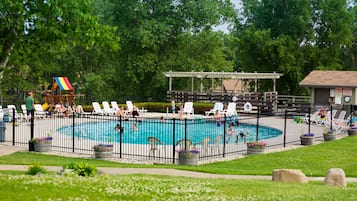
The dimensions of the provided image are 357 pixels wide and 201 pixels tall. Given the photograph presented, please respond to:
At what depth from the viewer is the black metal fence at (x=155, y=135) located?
18.8m

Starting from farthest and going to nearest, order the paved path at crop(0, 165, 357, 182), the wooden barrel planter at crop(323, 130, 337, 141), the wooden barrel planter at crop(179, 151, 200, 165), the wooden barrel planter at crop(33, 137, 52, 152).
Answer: the wooden barrel planter at crop(323, 130, 337, 141) < the wooden barrel planter at crop(33, 137, 52, 152) < the wooden barrel planter at crop(179, 151, 200, 165) < the paved path at crop(0, 165, 357, 182)

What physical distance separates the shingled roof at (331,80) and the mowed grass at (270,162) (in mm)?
18095

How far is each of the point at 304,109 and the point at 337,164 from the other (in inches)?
814

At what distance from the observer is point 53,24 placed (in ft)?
45.3

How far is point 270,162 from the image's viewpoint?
679 inches

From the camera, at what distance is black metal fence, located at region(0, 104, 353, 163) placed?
18.8 metres

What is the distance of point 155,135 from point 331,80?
52.2 ft

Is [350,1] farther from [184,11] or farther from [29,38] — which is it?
[29,38]

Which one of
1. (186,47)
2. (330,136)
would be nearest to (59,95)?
(186,47)

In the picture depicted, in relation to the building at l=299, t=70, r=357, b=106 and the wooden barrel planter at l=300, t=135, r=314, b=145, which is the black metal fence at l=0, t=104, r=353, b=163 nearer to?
the wooden barrel planter at l=300, t=135, r=314, b=145

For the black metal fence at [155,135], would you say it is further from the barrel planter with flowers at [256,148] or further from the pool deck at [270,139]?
the barrel planter with flowers at [256,148]

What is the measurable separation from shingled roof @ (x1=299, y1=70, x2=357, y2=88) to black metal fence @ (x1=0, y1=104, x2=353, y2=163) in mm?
4362

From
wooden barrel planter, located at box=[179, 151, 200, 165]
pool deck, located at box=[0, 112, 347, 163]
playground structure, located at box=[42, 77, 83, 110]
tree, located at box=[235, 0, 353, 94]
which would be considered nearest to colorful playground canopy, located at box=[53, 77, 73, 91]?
playground structure, located at box=[42, 77, 83, 110]

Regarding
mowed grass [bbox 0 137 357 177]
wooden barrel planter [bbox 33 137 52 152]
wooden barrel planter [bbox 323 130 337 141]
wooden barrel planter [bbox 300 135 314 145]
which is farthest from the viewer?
wooden barrel planter [bbox 323 130 337 141]
